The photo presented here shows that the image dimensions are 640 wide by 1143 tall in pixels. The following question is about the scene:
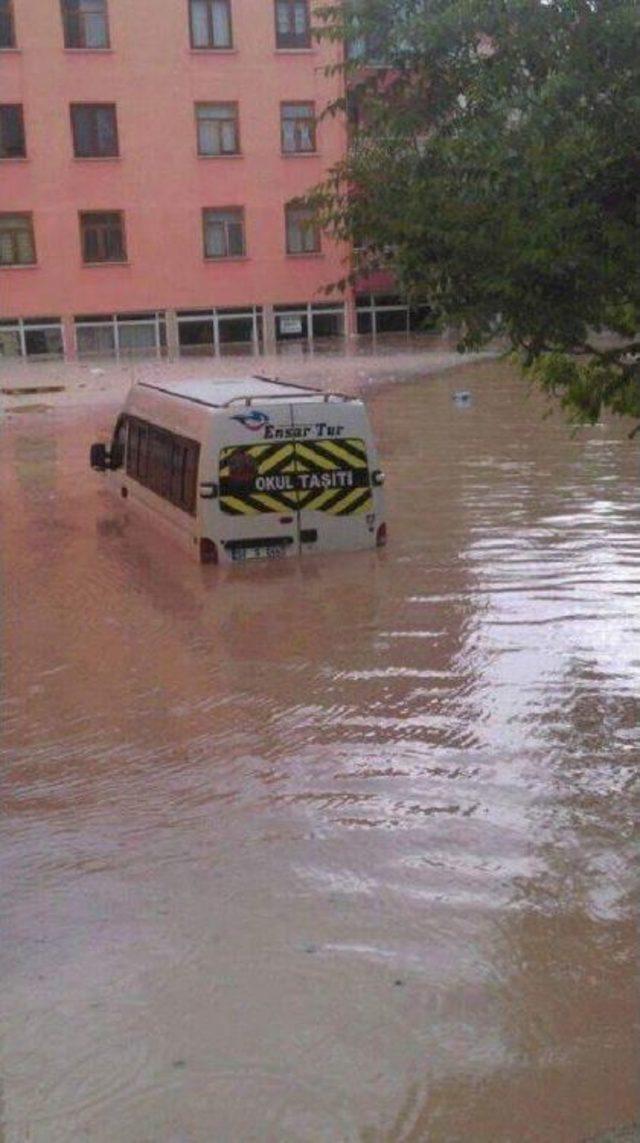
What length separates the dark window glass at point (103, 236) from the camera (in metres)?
39.0

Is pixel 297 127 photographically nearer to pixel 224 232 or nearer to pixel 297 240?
pixel 297 240

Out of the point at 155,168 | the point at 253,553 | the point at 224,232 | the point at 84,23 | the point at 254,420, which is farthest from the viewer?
the point at 224,232

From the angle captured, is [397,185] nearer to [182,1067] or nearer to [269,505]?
[182,1067]

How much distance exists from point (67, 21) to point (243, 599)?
29.2 meters

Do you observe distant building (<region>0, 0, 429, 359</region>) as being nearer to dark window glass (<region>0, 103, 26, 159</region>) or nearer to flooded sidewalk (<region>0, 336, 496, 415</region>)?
dark window glass (<region>0, 103, 26, 159</region>)

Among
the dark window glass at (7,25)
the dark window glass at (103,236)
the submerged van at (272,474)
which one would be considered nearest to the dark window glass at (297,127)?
the dark window glass at (103,236)

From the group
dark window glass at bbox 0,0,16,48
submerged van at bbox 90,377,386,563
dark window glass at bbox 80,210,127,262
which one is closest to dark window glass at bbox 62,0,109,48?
dark window glass at bbox 0,0,16,48

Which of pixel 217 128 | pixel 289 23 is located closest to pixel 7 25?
pixel 217 128

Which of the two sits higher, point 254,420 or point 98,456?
point 254,420

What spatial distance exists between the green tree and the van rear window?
20.5ft

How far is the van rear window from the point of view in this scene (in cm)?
1387

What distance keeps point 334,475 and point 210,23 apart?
93.7ft

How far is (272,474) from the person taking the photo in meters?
14.0

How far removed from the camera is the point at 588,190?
22.7ft
